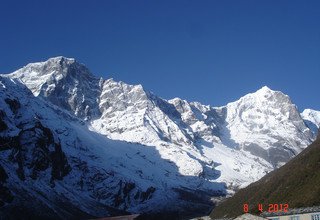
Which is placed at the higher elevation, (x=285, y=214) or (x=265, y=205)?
(x=265, y=205)

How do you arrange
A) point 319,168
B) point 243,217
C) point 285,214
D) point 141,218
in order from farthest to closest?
point 319,168
point 285,214
point 141,218
point 243,217

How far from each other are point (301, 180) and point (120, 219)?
4150 inches

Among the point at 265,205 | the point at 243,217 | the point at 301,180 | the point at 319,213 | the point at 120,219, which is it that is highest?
the point at 301,180

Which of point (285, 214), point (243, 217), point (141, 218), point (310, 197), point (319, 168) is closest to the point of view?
point (243, 217)

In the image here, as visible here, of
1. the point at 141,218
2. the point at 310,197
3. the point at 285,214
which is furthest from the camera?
the point at 310,197

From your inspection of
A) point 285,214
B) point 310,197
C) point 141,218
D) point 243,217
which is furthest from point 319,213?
point 310,197

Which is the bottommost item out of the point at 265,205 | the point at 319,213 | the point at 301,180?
the point at 319,213

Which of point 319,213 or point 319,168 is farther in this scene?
point 319,168

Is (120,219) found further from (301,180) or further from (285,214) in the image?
(301,180)

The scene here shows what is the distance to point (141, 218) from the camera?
387 ft

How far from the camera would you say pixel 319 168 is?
19338 cm

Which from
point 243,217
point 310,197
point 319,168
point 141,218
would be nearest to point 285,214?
point 243,217

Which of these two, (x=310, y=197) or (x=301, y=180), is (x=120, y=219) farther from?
(x=301, y=180)

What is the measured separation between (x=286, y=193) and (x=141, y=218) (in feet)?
311
